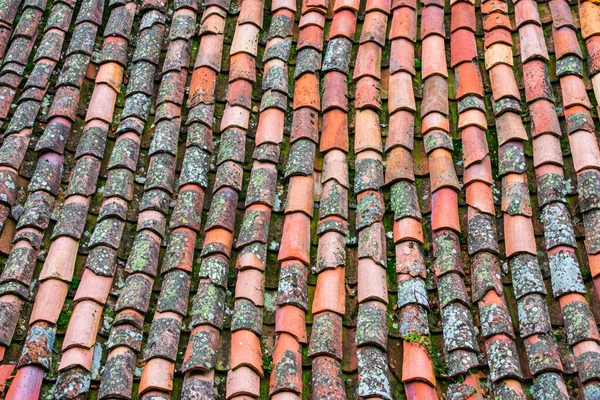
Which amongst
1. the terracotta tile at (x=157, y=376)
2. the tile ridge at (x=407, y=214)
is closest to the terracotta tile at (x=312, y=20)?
the tile ridge at (x=407, y=214)

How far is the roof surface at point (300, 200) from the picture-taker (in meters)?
3.90

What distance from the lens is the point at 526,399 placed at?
144 inches

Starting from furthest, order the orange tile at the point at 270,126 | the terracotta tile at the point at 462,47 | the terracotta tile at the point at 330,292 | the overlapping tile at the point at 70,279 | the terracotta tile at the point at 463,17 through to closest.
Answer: the terracotta tile at the point at 463,17, the terracotta tile at the point at 462,47, the orange tile at the point at 270,126, the terracotta tile at the point at 330,292, the overlapping tile at the point at 70,279

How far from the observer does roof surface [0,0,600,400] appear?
390 cm

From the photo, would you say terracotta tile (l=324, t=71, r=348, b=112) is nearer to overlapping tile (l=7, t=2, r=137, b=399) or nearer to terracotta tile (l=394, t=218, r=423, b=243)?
terracotta tile (l=394, t=218, r=423, b=243)

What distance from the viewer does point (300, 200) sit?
454 centimetres

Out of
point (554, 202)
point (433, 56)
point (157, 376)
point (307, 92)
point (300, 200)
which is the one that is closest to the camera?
point (157, 376)

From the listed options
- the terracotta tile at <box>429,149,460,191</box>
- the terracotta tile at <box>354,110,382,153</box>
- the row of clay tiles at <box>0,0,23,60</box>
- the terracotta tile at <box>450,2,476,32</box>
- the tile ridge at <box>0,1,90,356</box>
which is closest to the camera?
the tile ridge at <box>0,1,90,356</box>

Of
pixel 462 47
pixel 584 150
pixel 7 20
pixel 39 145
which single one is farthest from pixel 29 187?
pixel 584 150

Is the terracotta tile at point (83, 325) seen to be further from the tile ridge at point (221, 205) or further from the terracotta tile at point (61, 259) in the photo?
the tile ridge at point (221, 205)

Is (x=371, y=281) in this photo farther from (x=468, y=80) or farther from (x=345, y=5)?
(x=345, y=5)

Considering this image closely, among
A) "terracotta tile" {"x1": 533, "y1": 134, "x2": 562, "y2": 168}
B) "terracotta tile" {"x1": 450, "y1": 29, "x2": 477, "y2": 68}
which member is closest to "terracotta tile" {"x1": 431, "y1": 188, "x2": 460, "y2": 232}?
"terracotta tile" {"x1": 533, "y1": 134, "x2": 562, "y2": 168}

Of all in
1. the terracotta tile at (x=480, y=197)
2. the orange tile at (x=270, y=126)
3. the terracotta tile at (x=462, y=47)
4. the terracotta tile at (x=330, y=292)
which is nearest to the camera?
the terracotta tile at (x=330, y=292)

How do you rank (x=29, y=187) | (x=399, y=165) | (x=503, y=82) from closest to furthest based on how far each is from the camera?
(x=399, y=165), (x=29, y=187), (x=503, y=82)
